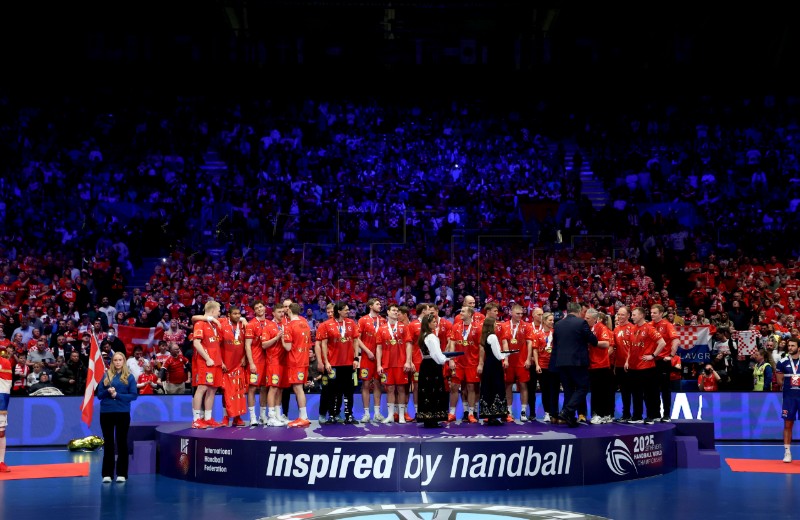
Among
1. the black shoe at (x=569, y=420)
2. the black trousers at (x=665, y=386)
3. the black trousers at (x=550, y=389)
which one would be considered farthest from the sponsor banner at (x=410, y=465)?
the black trousers at (x=665, y=386)

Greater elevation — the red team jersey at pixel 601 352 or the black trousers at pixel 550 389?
the red team jersey at pixel 601 352

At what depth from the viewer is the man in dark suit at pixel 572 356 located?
14.8 metres

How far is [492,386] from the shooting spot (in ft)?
50.3

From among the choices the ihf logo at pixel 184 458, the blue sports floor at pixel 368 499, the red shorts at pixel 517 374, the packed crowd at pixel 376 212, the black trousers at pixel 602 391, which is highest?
the packed crowd at pixel 376 212

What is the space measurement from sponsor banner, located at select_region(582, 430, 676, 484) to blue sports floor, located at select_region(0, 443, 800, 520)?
7.8 inches

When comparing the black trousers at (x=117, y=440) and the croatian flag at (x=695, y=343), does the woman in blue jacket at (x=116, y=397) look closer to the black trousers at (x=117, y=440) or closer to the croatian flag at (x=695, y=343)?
the black trousers at (x=117, y=440)

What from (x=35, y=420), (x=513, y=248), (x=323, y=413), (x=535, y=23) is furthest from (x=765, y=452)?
(x=535, y=23)

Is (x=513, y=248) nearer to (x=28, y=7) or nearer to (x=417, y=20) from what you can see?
(x=417, y=20)

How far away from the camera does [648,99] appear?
121ft

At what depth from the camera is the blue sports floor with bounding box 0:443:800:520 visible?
1200 cm

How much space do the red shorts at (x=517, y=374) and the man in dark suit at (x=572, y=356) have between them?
1.11 metres

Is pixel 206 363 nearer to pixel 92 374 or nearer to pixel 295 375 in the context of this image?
pixel 295 375

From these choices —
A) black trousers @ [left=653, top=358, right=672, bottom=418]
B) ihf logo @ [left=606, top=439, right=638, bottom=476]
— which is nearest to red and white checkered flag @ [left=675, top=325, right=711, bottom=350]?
black trousers @ [left=653, top=358, right=672, bottom=418]

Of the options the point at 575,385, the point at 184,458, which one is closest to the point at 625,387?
the point at 575,385
